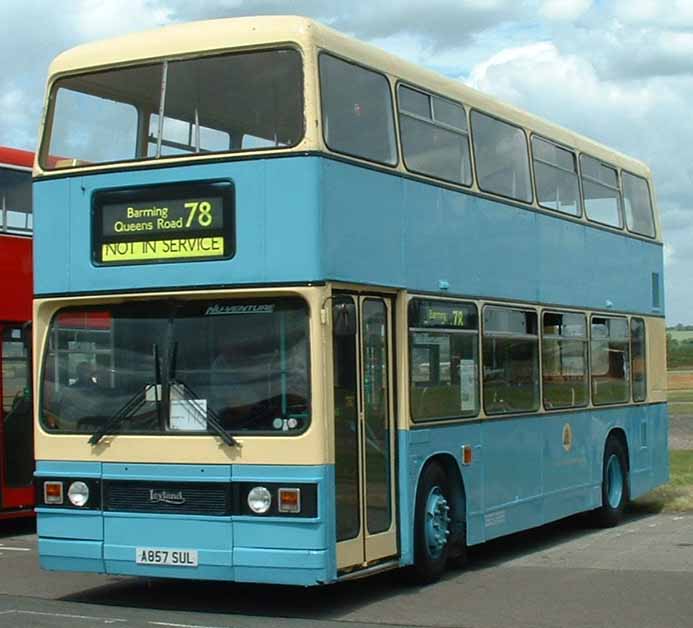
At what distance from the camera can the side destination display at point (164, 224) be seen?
35.6 ft

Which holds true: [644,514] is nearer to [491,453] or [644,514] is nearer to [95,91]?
[491,453]

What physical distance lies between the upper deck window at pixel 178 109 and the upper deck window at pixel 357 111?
327 millimetres

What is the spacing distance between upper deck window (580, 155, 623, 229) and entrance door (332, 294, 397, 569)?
587 centimetres

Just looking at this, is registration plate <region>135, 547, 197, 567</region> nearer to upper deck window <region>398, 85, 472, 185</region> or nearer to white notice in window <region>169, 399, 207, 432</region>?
white notice in window <region>169, 399, 207, 432</region>

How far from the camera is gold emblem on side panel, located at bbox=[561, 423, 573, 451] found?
15.8 meters

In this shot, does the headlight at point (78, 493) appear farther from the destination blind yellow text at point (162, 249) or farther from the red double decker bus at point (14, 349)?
the red double decker bus at point (14, 349)

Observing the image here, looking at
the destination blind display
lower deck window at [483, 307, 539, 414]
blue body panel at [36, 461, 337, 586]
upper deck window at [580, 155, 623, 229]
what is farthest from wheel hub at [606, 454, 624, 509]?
blue body panel at [36, 461, 337, 586]

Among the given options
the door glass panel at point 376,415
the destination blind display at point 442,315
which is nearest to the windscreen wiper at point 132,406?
the door glass panel at point 376,415

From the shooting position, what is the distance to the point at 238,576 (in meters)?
10.6

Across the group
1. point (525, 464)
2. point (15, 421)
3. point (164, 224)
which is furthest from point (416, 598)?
point (15, 421)

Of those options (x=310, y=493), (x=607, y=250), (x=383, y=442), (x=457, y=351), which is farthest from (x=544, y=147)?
(x=310, y=493)

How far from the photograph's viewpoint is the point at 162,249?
11047 mm

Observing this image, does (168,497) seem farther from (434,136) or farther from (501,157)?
(501,157)

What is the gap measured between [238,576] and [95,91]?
4271mm
